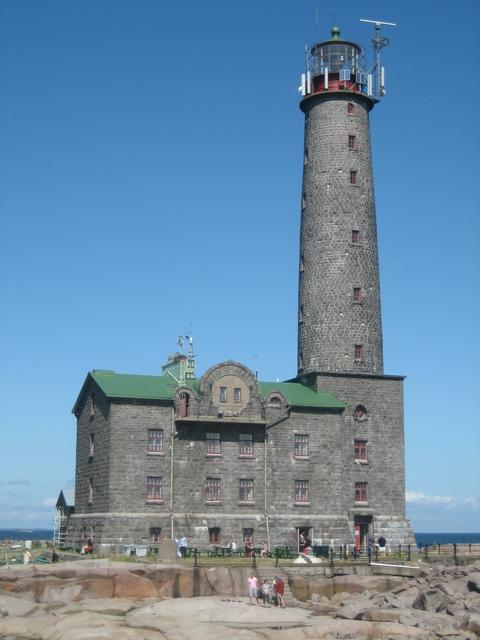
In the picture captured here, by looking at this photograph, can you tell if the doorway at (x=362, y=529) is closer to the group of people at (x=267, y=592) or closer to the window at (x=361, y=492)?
the window at (x=361, y=492)

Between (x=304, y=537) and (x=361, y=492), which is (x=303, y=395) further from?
(x=304, y=537)

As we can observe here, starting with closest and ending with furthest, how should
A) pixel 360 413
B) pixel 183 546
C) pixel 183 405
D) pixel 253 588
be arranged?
pixel 253 588 → pixel 183 546 → pixel 183 405 → pixel 360 413

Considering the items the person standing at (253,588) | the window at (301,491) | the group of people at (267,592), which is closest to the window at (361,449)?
the window at (301,491)

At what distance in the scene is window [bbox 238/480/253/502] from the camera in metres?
54.1

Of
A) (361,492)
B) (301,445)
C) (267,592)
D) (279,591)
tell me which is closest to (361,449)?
(361,492)

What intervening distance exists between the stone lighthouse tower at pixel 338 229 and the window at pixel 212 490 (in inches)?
366

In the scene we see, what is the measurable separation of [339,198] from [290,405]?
12.9 metres

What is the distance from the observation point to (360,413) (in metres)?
57.8

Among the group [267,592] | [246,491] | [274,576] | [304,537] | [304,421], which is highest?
[304,421]

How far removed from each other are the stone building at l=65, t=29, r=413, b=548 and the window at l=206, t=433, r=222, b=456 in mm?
59

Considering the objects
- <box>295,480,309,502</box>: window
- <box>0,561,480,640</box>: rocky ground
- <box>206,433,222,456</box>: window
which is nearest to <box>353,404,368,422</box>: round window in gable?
<box>295,480,309,502</box>: window

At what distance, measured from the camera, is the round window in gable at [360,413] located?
57594mm

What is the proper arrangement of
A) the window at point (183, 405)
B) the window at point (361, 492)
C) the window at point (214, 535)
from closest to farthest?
the window at point (214, 535)
the window at point (183, 405)
the window at point (361, 492)

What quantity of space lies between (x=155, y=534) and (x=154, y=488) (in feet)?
7.77
